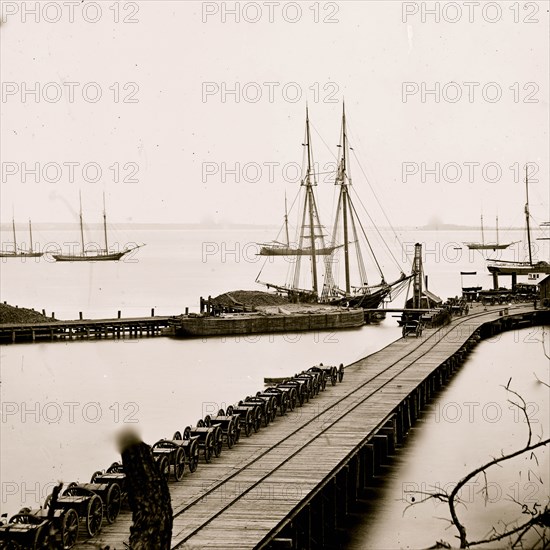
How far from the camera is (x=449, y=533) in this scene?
26609 mm

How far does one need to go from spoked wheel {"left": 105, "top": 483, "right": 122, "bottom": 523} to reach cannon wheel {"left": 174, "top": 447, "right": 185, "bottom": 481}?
9.87ft

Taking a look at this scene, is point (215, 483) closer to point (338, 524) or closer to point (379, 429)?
point (338, 524)

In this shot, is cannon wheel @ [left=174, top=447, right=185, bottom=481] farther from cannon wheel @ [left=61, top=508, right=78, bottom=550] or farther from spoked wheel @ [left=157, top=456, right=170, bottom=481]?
cannon wheel @ [left=61, top=508, right=78, bottom=550]

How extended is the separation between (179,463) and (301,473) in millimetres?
3031

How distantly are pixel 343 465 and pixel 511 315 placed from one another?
5757cm

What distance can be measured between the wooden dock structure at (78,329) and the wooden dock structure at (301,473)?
37.4 meters

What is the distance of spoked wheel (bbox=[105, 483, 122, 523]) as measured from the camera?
20006 mm

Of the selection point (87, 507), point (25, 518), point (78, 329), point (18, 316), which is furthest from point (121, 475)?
point (18, 316)

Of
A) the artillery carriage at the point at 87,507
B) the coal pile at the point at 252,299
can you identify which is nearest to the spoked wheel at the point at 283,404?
the artillery carriage at the point at 87,507

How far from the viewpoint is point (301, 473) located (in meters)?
24.2

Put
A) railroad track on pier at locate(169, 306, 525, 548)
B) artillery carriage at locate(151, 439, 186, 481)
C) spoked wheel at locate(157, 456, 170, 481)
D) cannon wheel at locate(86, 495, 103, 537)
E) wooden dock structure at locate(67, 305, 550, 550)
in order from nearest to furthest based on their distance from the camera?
cannon wheel at locate(86, 495, 103, 537) → wooden dock structure at locate(67, 305, 550, 550) → railroad track on pier at locate(169, 306, 525, 548) → spoked wheel at locate(157, 456, 170, 481) → artillery carriage at locate(151, 439, 186, 481)

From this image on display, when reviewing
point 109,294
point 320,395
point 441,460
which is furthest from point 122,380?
point 109,294

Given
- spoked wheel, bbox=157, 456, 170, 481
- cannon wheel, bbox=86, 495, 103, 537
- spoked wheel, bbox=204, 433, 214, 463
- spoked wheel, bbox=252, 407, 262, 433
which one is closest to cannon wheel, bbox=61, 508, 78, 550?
cannon wheel, bbox=86, 495, 103, 537

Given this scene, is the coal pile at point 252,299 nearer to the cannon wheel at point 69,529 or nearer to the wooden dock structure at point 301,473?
the wooden dock structure at point 301,473
